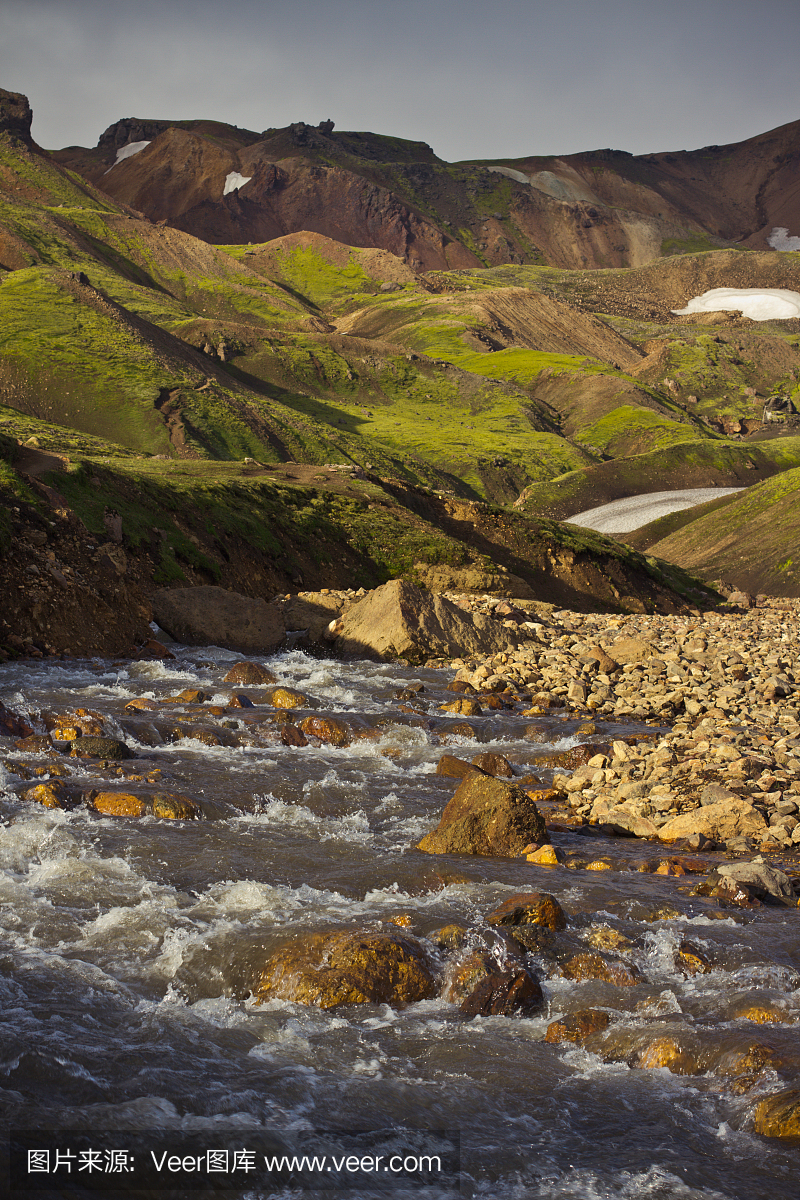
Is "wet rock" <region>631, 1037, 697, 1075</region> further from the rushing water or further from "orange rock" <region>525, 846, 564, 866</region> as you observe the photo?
"orange rock" <region>525, 846, 564, 866</region>

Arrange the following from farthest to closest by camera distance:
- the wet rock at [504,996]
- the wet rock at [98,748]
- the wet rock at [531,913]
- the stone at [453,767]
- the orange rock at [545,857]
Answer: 1. the stone at [453,767]
2. the wet rock at [98,748]
3. the orange rock at [545,857]
4. the wet rock at [531,913]
5. the wet rock at [504,996]

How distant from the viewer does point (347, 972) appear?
9.41 metres

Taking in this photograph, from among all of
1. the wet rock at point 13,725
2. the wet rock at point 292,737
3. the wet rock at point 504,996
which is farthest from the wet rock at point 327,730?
the wet rock at point 504,996

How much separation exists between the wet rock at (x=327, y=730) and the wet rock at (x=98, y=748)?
4.29 meters

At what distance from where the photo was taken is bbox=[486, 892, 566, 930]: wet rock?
10.7 metres

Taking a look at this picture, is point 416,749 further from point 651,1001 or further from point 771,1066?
point 771,1066

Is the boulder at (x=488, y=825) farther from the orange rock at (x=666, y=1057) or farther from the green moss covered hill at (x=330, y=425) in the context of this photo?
the green moss covered hill at (x=330, y=425)

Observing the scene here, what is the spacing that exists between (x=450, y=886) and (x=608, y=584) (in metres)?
43.2

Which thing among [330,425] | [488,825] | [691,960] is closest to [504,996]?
[691,960]

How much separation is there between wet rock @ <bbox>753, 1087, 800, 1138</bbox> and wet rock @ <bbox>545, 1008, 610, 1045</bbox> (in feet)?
5.55

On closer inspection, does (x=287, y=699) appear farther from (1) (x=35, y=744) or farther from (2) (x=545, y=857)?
(2) (x=545, y=857)

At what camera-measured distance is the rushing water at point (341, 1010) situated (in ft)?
24.0

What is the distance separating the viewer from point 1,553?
24.6m

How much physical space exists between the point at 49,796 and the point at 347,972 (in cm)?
657
